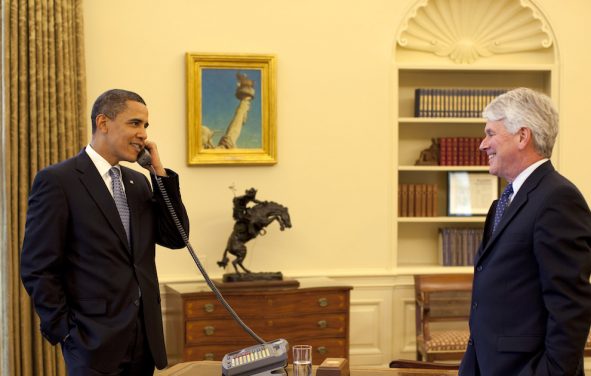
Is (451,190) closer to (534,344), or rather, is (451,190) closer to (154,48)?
(154,48)

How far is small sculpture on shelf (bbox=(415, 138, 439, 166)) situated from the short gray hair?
11.8 feet

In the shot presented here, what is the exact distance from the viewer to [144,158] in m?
3.09

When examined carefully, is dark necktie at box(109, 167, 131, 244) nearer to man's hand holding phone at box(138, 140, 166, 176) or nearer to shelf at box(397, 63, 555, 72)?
man's hand holding phone at box(138, 140, 166, 176)

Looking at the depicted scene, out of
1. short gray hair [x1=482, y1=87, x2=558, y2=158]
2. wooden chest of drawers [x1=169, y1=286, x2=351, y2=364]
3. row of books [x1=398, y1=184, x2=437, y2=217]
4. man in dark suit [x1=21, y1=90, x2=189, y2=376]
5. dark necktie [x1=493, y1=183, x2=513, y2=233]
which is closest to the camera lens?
short gray hair [x1=482, y1=87, x2=558, y2=158]

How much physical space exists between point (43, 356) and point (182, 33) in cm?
232

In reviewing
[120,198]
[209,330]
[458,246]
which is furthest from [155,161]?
[458,246]

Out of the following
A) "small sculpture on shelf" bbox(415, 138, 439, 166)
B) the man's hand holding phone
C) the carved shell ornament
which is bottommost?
the man's hand holding phone

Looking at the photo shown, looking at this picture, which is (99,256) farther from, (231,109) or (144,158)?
(231,109)

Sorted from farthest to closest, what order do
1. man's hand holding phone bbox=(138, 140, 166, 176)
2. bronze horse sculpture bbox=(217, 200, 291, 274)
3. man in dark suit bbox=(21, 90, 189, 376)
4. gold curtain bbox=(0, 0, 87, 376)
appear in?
bronze horse sculpture bbox=(217, 200, 291, 274) → gold curtain bbox=(0, 0, 87, 376) → man's hand holding phone bbox=(138, 140, 166, 176) → man in dark suit bbox=(21, 90, 189, 376)

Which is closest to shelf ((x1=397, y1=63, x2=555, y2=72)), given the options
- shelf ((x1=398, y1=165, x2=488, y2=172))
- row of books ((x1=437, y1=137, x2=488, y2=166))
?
row of books ((x1=437, y1=137, x2=488, y2=166))

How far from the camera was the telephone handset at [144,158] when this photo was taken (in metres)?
3.07

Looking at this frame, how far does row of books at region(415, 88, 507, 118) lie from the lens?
6.04 metres

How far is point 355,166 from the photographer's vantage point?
591 centimetres

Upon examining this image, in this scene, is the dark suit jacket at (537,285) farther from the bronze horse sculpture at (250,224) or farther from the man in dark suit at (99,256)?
the bronze horse sculpture at (250,224)
